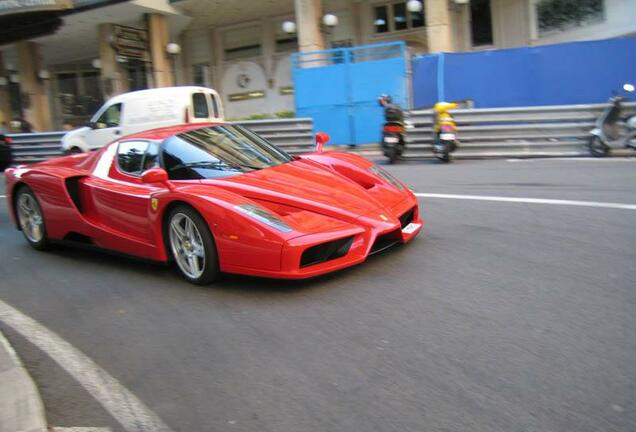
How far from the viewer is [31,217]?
6.64 meters

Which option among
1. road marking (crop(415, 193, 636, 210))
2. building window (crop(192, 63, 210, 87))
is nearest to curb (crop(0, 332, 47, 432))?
road marking (crop(415, 193, 636, 210))

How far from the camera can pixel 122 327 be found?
4172mm

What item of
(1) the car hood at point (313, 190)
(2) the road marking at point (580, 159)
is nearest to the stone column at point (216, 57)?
(2) the road marking at point (580, 159)

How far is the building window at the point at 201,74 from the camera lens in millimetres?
25234

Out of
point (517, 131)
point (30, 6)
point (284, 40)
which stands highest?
point (30, 6)

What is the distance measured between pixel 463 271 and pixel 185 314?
2036mm

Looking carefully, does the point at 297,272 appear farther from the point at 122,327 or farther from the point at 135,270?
the point at 135,270

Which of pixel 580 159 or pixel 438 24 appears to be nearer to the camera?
pixel 580 159

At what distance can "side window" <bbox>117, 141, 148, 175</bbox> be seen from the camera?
18.2ft

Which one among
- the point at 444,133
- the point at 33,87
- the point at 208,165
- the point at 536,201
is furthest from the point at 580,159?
the point at 33,87

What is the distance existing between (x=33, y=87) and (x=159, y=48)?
6758 millimetres

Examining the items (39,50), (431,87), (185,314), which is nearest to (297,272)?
(185,314)

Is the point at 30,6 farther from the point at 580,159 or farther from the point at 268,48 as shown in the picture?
the point at 580,159

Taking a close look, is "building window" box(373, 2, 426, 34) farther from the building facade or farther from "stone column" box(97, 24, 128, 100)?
"stone column" box(97, 24, 128, 100)
